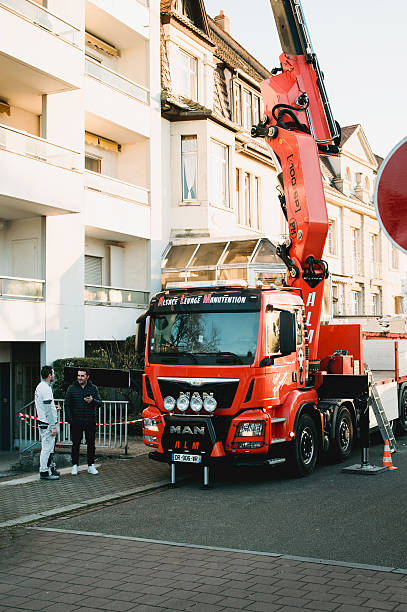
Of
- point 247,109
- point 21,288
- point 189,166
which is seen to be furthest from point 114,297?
point 247,109

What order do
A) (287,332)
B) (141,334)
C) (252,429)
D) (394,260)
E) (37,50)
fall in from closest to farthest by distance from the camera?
(252,429), (287,332), (141,334), (37,50), (394,260)

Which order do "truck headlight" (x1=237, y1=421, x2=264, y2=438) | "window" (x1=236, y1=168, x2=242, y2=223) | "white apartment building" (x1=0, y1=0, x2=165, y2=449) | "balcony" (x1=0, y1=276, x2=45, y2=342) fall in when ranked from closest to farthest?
1. "truck headlight" (x1=237, y1=421, x2=264, y2=438)
2. "balcony" (x1=0, y1=276, x2=45, y2=342)
3. "white apartment building" (x1=0, y1=0, x2=165, y2=449)
4. "window" (x1=236, y1=168, x2=242, y2=223)

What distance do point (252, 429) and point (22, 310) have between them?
8310 millimetres

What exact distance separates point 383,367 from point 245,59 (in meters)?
21.3

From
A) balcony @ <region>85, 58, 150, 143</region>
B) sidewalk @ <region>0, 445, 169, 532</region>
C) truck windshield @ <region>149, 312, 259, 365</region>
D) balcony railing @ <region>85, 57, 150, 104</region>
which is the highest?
balcony railing @ <region>85, 57, 150, 104</region>

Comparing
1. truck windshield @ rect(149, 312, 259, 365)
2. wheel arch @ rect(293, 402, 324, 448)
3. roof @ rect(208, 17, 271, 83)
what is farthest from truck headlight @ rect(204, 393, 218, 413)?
roof @ rect(208, 17, 271, 83)

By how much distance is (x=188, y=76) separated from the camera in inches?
963

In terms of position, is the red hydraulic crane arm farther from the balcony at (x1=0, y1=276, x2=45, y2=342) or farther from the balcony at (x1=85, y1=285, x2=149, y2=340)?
the balcony at (x1=85, y1=285, x2=149, y2=340)

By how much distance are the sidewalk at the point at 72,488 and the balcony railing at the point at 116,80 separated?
11.6 meters

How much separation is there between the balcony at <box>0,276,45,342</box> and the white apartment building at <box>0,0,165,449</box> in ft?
0.11

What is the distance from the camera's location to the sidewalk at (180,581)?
223 inches

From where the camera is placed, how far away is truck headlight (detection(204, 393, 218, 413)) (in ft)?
35.1

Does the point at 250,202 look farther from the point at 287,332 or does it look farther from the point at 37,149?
the point at 287,332

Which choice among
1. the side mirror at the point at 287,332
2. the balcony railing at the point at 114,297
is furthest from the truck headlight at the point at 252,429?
the balcony railing at the point at 114,297
